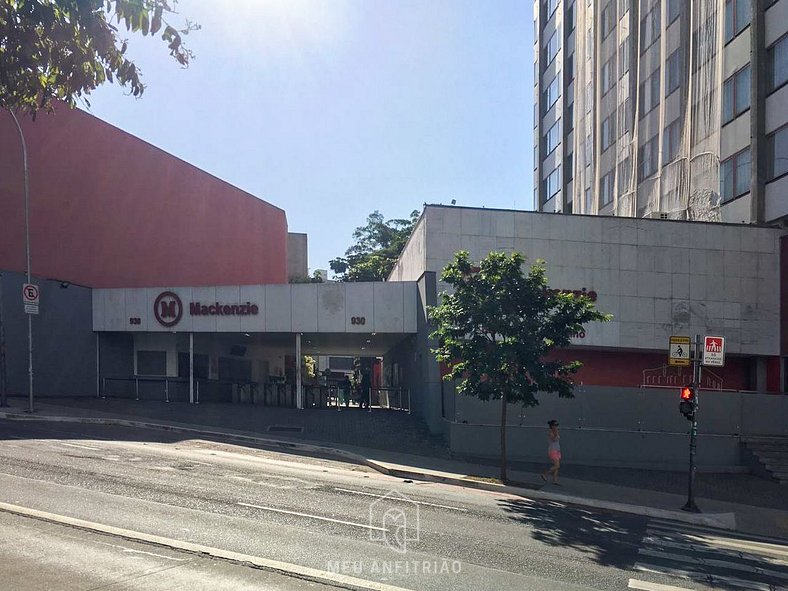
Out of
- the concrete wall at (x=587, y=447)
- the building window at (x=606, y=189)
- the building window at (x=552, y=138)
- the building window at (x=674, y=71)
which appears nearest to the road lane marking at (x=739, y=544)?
the concrete wall at (x=587, y=447)

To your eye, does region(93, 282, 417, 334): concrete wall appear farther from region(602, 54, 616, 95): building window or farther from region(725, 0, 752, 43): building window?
region(602, 54, 616, 95): building window

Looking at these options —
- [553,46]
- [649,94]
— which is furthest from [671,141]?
[553,46]

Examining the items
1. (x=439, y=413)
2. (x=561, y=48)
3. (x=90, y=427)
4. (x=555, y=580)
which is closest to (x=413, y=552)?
(x=555, y=580)

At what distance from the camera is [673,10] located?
33.0 m

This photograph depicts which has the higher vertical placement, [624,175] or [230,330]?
[624,175]

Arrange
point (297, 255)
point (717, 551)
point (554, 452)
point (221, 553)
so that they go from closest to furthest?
1. point (221, 553)
2. point (717, 551)
3. point (554, 452)
4. point (297, 255)

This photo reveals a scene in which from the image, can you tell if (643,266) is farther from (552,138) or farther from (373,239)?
(373,239)

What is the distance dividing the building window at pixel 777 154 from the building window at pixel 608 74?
13.6 m

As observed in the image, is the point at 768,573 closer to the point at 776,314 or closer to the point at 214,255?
the point at 776,314

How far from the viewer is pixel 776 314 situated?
91.2 feet

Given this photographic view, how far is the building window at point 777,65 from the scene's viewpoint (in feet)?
84.7

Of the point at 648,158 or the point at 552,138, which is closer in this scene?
the point at 648,158

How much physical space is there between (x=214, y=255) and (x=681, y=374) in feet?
93.3

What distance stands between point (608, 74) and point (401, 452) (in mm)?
26849
